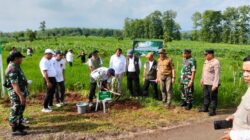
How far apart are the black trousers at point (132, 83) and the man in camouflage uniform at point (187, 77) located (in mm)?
1662

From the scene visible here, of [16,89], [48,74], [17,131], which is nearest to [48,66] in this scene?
[48,74]

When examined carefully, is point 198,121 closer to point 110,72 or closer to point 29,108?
point 110,72

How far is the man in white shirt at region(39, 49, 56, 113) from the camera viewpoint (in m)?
8.83

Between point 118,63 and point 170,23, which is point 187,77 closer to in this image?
point 118,63

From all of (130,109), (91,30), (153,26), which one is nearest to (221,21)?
(153,26)

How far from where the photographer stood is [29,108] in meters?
9.64

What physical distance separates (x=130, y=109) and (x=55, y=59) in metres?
2.48

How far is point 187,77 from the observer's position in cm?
964

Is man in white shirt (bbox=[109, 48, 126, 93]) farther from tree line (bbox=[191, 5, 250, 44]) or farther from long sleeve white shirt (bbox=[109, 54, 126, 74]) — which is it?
tree line (bbox=[191, 5, 250, 44])

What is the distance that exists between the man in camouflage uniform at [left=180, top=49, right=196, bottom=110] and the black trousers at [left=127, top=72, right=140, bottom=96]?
5.45 feet

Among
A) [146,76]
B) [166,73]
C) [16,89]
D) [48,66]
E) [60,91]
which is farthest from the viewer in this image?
[146,76]

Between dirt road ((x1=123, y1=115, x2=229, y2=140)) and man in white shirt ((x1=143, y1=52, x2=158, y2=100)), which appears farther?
man in white shirt ((x1=143, y1=52, x2=158, y2=100))

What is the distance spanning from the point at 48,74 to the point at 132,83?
3.19 m

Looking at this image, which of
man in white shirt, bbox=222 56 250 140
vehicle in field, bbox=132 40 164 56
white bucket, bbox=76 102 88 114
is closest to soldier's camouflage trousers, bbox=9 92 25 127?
white bucket, bbox=76 102 88 114
